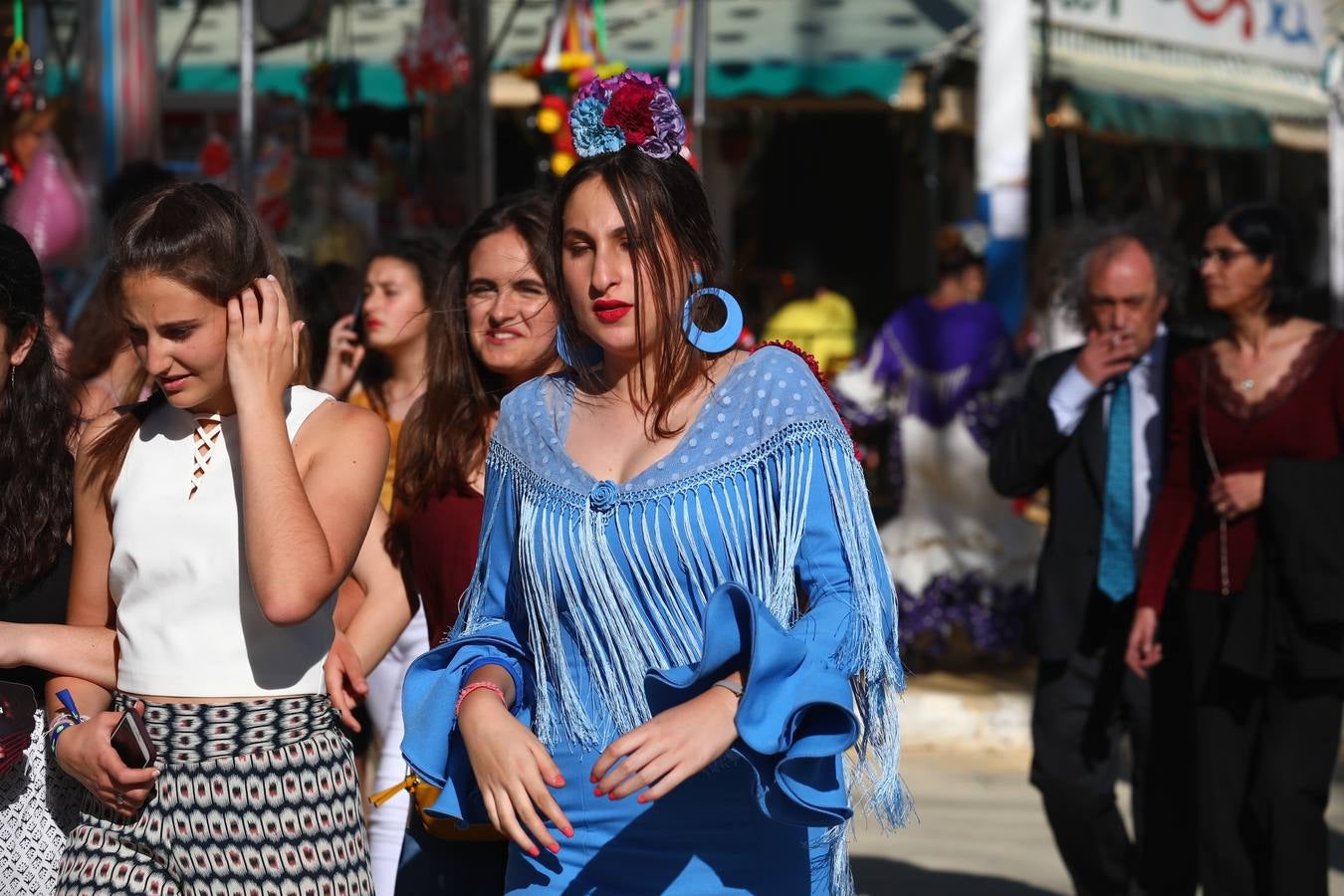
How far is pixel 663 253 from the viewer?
2609 millimetres

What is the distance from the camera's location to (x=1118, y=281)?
529cm

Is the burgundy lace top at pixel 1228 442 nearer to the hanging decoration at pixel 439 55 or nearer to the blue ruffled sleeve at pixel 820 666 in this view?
the blue ruffled sleeve at pixel 820 666

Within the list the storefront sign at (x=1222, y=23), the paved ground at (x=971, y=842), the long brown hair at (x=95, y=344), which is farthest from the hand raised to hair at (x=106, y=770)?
the storefront sign at (x=1222, y=23)

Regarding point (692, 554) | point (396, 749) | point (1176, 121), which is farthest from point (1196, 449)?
point (1176, 121)

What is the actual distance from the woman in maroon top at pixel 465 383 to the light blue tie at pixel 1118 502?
2.13 meters

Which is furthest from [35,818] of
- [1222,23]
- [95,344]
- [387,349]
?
[1222,23]

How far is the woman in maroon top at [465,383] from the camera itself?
12.1ft

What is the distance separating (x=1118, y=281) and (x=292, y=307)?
3.01 metres

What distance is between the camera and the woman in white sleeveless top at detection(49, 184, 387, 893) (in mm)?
2701

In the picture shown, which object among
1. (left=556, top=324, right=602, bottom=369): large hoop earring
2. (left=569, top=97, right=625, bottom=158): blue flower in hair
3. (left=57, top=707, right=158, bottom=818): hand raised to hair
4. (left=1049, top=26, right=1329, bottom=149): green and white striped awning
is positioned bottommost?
(left=57, top=707, right=158, bottom=818): hand raised to hair

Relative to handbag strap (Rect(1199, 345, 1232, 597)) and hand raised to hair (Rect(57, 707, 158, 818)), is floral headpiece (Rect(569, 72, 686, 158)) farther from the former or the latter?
handbag strap (Rect(1199, 345, 1232, 597))

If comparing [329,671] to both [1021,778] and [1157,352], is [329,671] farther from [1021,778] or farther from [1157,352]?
[1021,778]

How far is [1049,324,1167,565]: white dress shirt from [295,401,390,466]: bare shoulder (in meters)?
2.82

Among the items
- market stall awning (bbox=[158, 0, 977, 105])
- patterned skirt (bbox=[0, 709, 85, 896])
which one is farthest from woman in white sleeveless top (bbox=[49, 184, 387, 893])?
market stall awning (bbox=[158, 0, 977, 105])
